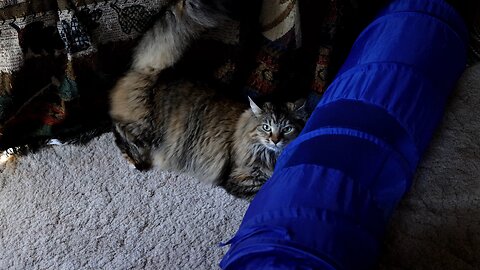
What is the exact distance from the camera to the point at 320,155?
1058 mm

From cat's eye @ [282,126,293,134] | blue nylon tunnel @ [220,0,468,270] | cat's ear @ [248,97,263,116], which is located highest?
blue nylon tunnel @ [220,0,468,270]

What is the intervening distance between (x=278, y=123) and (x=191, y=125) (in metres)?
0.31

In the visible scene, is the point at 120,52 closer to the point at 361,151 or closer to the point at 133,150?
the point at 133,150

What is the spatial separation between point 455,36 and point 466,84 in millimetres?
204

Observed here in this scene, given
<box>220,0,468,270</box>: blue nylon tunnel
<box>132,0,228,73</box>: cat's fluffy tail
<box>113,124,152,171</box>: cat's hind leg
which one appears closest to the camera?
<box>220,0,468,270</box>: blue nylon tunnel

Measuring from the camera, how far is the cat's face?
57.6 inches

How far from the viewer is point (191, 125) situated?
1586 mm

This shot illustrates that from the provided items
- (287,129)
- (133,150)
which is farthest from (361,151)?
(133,150)

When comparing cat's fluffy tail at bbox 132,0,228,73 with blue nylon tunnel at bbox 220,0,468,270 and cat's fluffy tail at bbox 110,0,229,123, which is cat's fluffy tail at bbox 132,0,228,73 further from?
blue nylon tunnel at bbox 220,0,468,270

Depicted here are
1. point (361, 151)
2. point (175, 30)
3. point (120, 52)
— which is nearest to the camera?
point (361, 151)

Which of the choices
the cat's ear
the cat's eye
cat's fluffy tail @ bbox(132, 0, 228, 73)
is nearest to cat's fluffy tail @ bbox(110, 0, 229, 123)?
cat's fluffy tail @ bbox(132, 0, 228, 73)

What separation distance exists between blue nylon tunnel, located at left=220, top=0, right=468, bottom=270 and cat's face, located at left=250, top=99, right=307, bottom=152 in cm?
20

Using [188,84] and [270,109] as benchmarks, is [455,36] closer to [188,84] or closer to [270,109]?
[270,109]

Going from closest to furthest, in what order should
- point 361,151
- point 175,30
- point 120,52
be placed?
point 361,151 → point 175,30 → point 120,52
